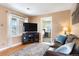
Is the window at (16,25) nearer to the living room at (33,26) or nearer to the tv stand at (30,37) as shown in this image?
the living room at (33,26)

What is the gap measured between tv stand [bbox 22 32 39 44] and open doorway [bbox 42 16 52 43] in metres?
0.24

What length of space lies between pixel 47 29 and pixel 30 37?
0.63 meters

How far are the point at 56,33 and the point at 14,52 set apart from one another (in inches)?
41.6

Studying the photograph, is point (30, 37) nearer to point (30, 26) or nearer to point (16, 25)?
point (30, 26)

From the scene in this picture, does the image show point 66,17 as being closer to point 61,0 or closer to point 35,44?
point 35,44

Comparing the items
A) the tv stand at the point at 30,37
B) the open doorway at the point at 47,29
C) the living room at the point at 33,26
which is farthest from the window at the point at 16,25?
the open doorway at the point at 47,29

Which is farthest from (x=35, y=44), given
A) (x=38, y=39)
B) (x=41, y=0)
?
(x=41, y=0)

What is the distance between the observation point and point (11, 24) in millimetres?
2625

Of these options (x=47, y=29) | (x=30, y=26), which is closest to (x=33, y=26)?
(x=30, y=26)

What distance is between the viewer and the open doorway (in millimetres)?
2405

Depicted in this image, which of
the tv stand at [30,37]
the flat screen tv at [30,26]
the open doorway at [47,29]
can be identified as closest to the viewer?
the open doorway at [47,29]

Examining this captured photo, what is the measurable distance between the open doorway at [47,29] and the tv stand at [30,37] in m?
0.24

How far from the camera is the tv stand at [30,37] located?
269cm

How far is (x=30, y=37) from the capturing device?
2859mm
